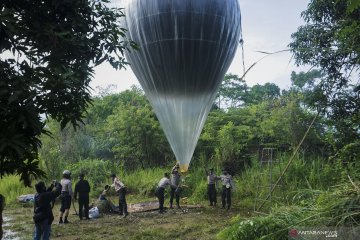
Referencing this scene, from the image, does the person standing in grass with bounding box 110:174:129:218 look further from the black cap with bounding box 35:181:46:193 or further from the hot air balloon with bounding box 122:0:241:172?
the black cap with bounding box 35:181:46:193

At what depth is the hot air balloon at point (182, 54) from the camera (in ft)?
35.1

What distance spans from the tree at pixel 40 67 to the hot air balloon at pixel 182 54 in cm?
615

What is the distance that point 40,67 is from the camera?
3.60m

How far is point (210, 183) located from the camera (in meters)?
13.7

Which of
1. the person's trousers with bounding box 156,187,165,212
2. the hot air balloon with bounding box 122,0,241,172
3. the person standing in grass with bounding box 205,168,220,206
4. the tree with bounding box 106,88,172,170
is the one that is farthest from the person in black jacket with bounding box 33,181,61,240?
the tree with bounding box 106,88,172,170

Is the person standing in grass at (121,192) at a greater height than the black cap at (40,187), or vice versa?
the black cap at (40,187)

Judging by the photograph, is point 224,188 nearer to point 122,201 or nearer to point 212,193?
point 212,193

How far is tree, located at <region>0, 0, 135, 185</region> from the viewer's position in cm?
327

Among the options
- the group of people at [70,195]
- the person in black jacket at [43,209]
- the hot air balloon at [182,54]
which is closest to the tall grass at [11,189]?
the group of people at [70,195]

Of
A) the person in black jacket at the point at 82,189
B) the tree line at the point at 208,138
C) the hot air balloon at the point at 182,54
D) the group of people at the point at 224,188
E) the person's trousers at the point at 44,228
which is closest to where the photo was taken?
the person's trousers at the point at 44,228

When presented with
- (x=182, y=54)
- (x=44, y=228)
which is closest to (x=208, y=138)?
(x=182, y=54)

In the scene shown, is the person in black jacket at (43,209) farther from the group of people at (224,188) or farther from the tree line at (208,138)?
the tree line at (208,138)

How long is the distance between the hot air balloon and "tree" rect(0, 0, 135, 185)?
242 inches

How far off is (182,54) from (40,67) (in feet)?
25.0
